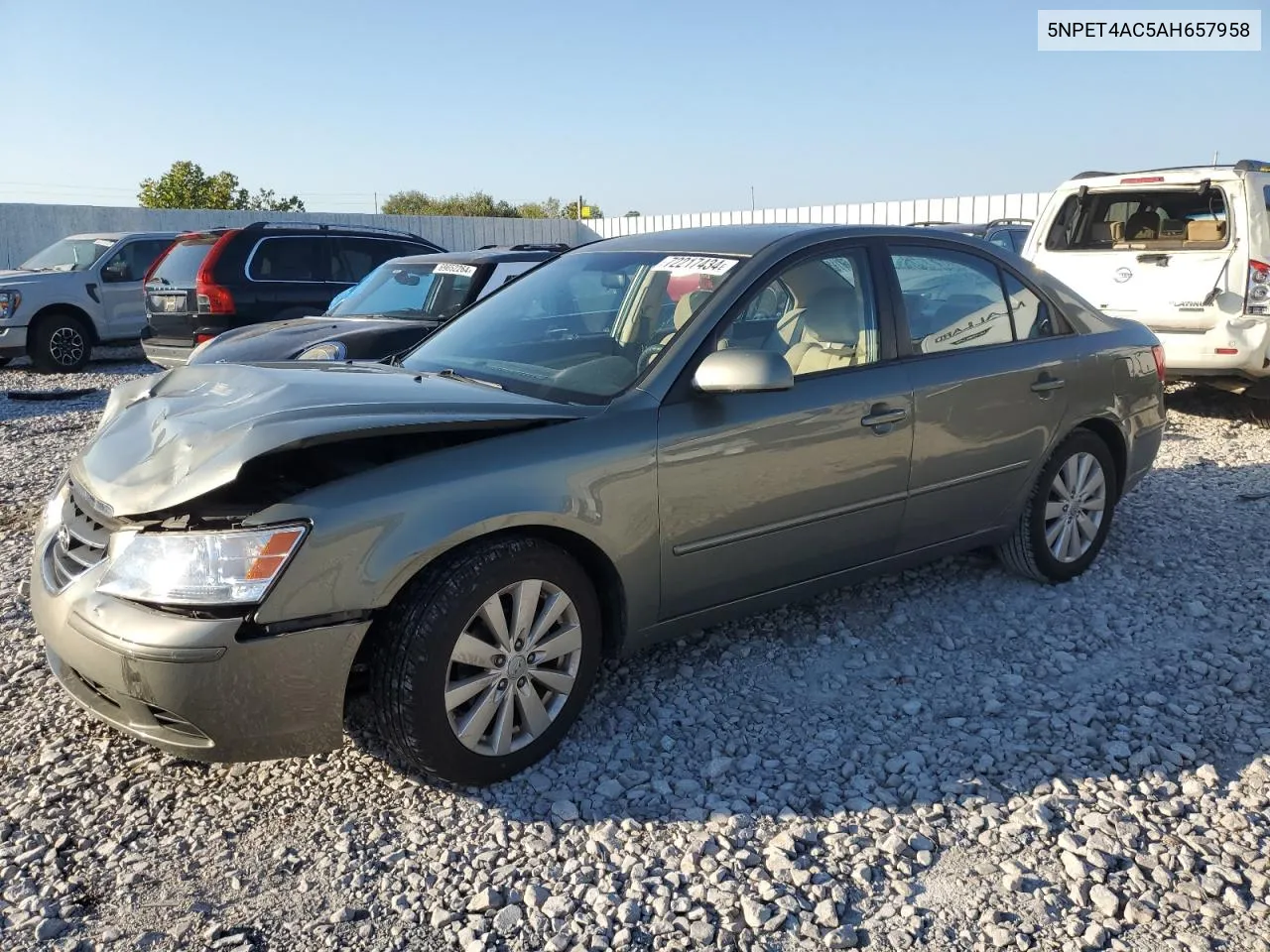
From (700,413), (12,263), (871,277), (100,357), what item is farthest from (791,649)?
(12,263)

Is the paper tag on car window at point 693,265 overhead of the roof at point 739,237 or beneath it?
beneath

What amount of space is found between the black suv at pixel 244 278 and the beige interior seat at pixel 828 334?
7918 mm

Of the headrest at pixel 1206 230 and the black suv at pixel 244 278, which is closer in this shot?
the headrest at pixel 1206 230

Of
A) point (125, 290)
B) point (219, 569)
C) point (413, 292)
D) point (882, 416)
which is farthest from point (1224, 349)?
point (125, 290)

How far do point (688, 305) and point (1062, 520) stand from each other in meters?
2.21

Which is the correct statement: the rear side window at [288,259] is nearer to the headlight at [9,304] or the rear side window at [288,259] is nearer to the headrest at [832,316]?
the headlight at [9,304]

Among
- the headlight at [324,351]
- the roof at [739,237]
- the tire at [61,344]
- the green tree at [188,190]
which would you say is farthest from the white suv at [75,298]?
the green tree at [188,190]

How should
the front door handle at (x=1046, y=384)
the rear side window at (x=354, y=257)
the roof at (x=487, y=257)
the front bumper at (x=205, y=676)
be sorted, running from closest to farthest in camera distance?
the front bumper at (x=205, y=676), the front door handle at (x=1046, y=384), the roof at (x=487, y=257), the rear side window at (x=354, y=257)

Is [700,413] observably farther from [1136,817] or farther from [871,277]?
[1136,817]

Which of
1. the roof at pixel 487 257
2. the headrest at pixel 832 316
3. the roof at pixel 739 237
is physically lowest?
the headrest at pixel 832 316

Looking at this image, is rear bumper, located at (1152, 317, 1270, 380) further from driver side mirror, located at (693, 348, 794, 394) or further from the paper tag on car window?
driver side mirror, located at (693, 348, 794, 394)

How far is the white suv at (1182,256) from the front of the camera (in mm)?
7395

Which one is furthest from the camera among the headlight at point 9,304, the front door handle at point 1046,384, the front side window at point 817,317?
the headlight at point 9,304

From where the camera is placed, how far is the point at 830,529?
3.76 meters
